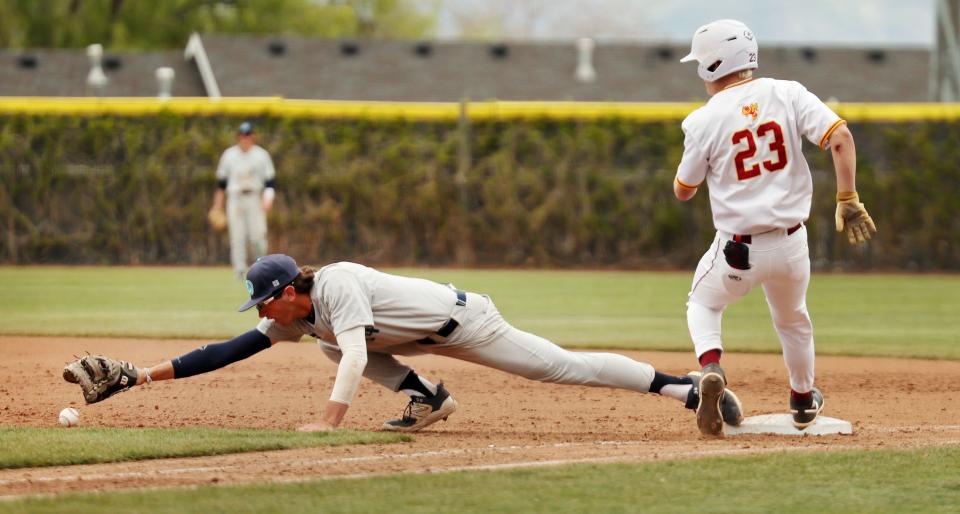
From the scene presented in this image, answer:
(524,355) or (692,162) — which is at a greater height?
(692,162)

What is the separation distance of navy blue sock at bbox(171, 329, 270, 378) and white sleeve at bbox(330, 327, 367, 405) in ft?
2.14

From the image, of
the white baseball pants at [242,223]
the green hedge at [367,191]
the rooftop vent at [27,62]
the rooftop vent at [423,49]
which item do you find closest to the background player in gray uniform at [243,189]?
the white baseball pants at [242,223]

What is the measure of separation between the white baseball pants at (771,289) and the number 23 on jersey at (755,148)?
0.92 feet

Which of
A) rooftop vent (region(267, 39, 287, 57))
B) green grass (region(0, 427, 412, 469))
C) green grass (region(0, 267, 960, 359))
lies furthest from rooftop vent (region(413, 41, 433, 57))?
green grass (region(0, 427, 412, 469))

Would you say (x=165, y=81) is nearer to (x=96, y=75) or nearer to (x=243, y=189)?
(x=96, y=75)

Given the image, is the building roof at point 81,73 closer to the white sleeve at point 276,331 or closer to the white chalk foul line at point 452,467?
the white sleeve at point 276,331

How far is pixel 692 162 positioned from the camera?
6.21 meters

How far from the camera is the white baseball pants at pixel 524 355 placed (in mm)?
6609

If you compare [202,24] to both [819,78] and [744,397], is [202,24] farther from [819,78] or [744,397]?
[744,397]

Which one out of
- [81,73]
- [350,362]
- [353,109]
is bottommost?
[350,362]

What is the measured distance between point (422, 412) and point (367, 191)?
1477cm

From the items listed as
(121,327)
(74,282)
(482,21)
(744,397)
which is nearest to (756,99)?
(744,397)

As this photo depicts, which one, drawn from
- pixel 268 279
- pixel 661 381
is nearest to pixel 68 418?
pixel 268 279

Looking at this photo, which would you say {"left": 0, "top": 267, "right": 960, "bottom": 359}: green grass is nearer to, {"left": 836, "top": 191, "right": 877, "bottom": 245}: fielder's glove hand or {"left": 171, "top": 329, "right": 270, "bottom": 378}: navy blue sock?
{"left": 171, "top": 329, "right": 270, "bottom": 378}: navy blue sock
